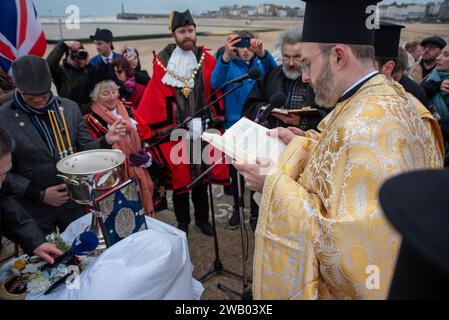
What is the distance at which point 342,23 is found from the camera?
1.56 m

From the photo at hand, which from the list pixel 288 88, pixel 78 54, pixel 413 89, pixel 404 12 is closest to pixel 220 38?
pixel 404 12

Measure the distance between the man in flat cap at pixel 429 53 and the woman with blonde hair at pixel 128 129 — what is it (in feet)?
15.0

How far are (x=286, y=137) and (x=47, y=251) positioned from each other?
63.1 inches

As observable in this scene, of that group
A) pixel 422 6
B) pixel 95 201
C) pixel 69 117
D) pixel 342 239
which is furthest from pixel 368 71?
pixel 422 6

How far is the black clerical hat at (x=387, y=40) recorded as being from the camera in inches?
95.3

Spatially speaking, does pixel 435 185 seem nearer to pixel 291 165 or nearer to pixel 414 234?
pixel 414 234

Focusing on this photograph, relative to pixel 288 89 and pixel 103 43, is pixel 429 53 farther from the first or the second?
pixel 103 43

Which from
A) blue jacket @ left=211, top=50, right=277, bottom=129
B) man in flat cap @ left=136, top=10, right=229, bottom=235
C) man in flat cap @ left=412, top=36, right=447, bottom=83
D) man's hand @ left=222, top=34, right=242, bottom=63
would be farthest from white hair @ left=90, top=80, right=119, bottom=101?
man in flat cap @ left=412, top=36, right=447, bottom=83

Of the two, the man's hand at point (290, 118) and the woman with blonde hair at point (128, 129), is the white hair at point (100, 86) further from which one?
the man's hand at point (290, 118)

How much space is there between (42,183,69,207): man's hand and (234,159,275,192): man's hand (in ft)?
5.17

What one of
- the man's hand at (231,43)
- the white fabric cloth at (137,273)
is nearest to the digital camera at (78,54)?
the man's hand at (231,43)

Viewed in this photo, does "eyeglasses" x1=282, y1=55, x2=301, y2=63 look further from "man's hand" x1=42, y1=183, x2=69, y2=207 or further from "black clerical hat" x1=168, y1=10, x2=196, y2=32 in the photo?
"man's hand" x1=42, y1=183, x2=69, y2=207

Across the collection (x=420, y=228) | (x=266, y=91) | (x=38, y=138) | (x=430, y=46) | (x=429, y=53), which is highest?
(x=430, y=46)

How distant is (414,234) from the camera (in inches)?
18.6
